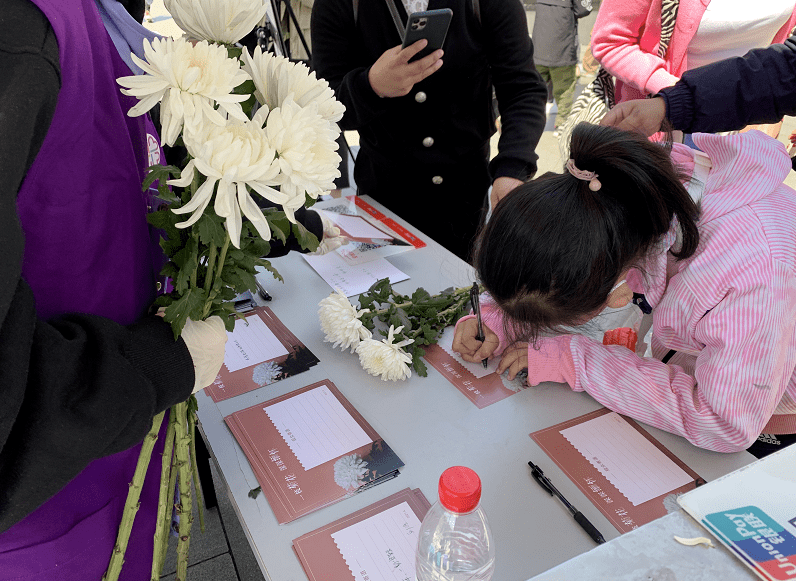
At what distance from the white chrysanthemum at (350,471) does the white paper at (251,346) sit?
336mm

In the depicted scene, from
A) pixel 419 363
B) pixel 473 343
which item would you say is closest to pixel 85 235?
pixel 419 363

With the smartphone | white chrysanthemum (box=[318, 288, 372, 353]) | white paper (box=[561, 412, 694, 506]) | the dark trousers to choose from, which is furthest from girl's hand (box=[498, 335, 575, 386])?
the smartphone

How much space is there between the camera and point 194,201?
57 cm

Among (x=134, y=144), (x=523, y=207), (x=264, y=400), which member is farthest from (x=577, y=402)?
(x=134, y=144)

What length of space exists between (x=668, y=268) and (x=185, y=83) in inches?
36.0

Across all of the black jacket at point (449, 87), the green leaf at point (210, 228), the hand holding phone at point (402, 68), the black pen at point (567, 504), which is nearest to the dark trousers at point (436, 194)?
the black jacket at point (449, 87)

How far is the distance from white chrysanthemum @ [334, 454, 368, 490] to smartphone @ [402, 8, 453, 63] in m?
1.05

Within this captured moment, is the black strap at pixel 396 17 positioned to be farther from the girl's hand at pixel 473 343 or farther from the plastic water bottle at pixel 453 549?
the plastic water bottle at pixel 453 549

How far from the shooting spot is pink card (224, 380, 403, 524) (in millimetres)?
854

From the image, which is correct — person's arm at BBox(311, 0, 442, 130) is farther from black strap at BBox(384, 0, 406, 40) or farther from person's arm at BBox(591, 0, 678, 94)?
person's arm at BBox(591, 0, 678, 94)

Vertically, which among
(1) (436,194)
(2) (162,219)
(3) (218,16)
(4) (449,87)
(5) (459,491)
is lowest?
(1) (436,194)

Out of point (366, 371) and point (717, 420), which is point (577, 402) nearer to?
point (717, 420)

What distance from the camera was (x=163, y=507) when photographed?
0.85 meters

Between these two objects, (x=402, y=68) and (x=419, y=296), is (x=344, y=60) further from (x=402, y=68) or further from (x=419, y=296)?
(x=419, y=296)
